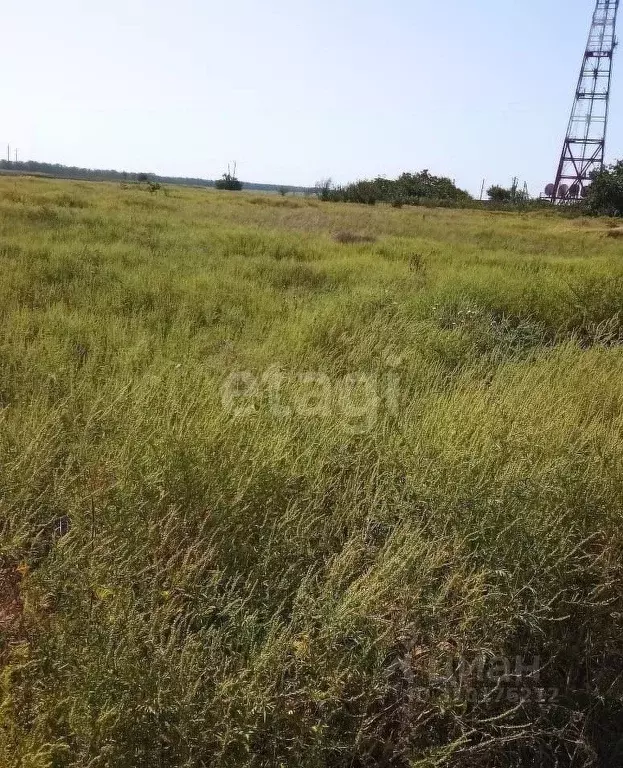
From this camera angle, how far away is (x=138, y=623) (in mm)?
1819

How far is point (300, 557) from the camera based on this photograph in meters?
2.38

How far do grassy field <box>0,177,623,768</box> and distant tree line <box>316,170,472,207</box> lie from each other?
31.5m

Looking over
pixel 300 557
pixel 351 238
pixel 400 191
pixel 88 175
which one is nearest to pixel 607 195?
pixel 400 191

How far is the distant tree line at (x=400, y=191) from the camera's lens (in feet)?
115

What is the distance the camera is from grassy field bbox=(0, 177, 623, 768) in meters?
1.74

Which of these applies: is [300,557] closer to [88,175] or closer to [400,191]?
[400,191]

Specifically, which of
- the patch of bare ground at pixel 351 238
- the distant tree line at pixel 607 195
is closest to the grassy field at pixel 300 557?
the patch of bare ground at pixel 351 238

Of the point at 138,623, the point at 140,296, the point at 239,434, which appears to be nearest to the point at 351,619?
the point at 138,623

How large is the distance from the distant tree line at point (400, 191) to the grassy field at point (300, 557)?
1239 inches

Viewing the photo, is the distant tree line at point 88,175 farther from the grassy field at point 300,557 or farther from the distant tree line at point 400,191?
the grassy field at point 300,557

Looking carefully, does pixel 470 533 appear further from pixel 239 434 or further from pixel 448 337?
pixel 448 337

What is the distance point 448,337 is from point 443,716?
396 cm

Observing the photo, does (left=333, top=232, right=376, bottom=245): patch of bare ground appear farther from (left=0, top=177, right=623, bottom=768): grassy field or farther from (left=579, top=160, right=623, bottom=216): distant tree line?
(left=579, top=160, right=623, bottom=216): distant tree line

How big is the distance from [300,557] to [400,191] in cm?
4084
